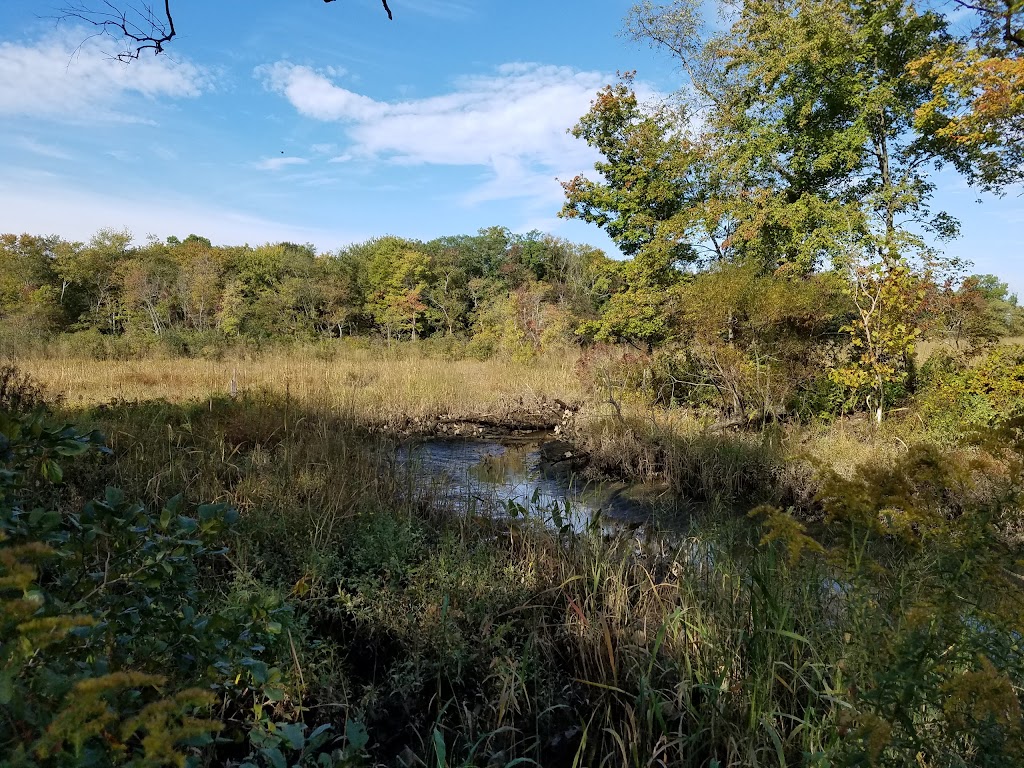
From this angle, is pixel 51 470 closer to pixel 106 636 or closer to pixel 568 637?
pixel 106 636

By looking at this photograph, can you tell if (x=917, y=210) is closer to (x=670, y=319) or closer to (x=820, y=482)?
(x=670, y=319)

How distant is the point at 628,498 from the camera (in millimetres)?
6578

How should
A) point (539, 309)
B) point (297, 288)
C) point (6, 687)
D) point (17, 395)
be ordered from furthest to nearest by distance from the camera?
point (297, 288), point (539, 309), point (17, 395), point (6, 687)

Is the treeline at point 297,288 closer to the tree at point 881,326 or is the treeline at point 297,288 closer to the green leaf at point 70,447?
the tree at point 881,326

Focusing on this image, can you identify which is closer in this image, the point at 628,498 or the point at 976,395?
the point at 628,498

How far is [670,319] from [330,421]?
7.54 metres

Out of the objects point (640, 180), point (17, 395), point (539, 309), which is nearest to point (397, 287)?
point (539, 309)

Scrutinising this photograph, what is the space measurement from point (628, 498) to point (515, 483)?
4.43ft

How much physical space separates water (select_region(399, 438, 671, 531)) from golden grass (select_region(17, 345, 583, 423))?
1.31 meters

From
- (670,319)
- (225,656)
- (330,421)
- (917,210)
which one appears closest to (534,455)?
(330,421)

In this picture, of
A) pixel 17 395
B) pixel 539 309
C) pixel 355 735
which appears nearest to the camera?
pixel 355 735

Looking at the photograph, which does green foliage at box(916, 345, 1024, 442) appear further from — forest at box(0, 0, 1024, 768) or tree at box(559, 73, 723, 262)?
tree at box(559, 73, 723, 262)

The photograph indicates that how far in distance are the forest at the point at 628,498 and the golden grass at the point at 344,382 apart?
4.9 inches

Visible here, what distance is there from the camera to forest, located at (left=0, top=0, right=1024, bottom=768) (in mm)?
1167
